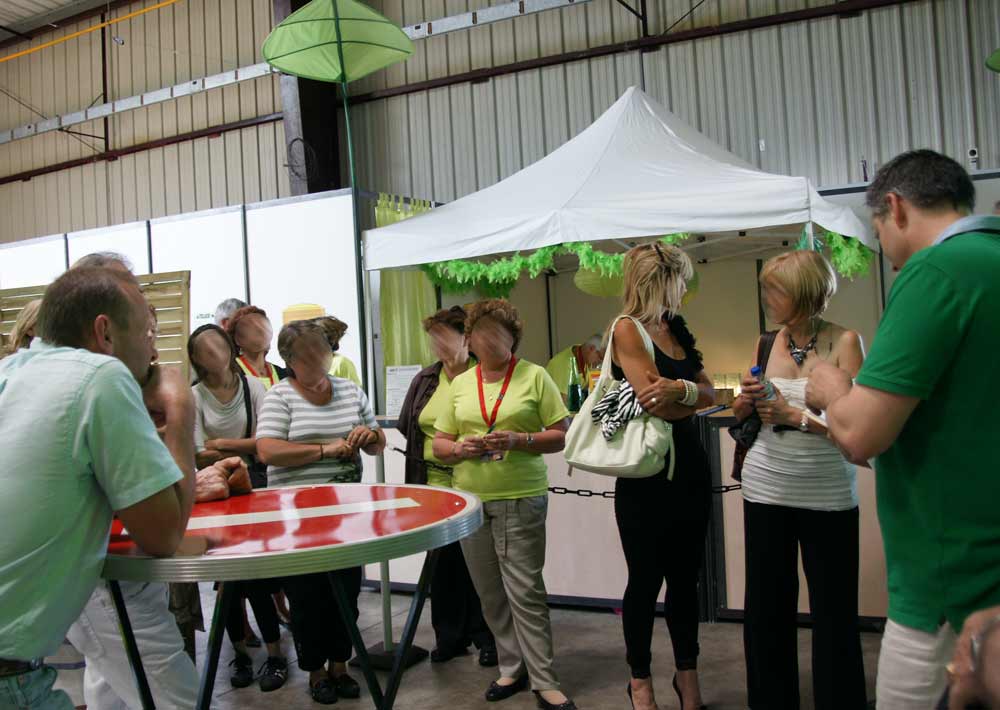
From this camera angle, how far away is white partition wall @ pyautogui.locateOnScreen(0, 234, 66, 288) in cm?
838

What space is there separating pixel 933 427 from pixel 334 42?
14.5 ft

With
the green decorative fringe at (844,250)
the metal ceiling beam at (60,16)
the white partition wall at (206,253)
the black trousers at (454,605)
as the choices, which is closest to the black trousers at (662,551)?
the black trousers at (454,605)

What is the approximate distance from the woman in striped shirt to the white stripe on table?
2.70ft

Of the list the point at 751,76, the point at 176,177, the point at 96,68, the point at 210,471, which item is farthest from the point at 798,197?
the point at 96,68

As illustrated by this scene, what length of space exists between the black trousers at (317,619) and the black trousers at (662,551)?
3.14 ft

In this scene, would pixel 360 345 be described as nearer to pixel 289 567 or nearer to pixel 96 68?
pixel 289 567

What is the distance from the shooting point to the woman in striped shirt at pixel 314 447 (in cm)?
301

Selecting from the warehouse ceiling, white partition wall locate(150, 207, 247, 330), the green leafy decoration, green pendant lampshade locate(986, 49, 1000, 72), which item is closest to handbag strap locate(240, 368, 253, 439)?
the green leafy decoration

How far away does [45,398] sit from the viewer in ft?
4.70

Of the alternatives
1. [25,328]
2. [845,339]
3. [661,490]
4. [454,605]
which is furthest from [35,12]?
[845,339]

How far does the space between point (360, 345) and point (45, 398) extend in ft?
17.8

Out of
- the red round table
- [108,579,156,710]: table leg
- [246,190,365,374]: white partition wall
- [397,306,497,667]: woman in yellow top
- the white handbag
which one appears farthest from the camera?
[246,190,365,374]: white partition wall

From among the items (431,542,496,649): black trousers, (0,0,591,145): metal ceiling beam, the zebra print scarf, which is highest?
(0,0,591,145): metal ceiling beam

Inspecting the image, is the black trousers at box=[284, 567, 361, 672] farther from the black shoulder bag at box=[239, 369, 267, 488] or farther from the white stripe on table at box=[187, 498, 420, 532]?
the white stripe on table at box=[187, 498, 420, 532]
